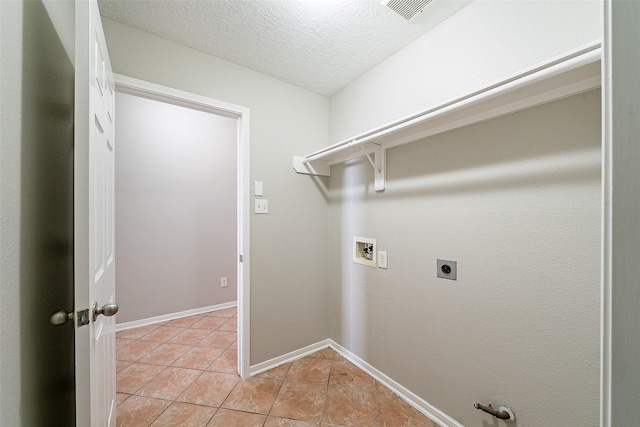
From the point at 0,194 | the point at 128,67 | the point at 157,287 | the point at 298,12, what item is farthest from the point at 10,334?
the point at 157,287

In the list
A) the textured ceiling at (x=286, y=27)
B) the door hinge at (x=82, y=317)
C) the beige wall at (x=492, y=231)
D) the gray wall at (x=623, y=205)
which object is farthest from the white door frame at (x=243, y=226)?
the gray wall at (x=623, y=205)

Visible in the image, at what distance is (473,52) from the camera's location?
4.17ft

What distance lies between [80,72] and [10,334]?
0.77 metres

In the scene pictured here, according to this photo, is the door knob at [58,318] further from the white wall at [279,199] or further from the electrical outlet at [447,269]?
the electrical outlet at [447,269]

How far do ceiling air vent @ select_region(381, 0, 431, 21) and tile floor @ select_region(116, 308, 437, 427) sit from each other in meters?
2.37

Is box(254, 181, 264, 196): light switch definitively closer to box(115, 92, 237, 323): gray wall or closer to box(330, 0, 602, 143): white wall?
box(330, 0, 602, 143): white wall

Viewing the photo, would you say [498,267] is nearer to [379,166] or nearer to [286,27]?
[379,166]

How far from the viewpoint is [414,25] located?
1.42m

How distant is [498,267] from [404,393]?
42.5 inches

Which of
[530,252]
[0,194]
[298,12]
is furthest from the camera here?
[298,12]

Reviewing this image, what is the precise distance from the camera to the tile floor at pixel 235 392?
1.43 m

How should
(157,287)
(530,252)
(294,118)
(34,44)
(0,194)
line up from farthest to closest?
(157,287) < (294,118) < (530,252) < (34,44) < (0,194)

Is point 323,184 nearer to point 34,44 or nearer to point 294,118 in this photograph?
point 294,118

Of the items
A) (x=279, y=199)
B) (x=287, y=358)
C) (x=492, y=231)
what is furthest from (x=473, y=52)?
(x=287, y=358)
